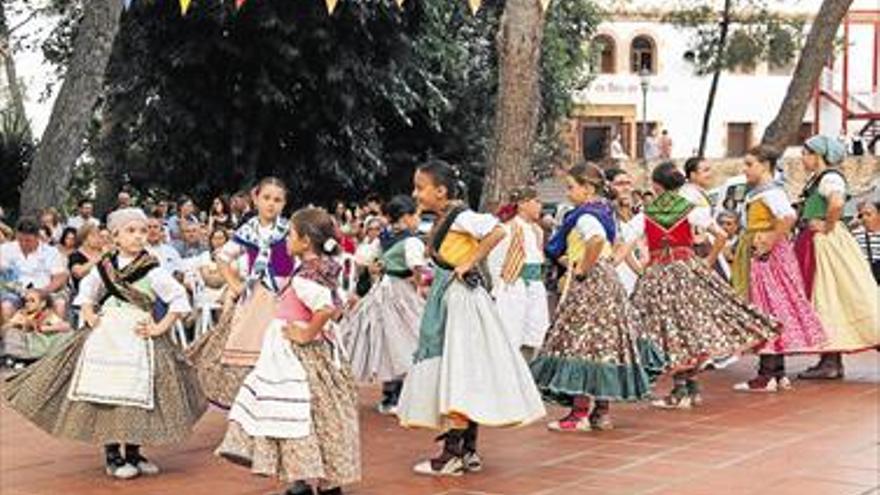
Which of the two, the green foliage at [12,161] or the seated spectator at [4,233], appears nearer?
the seated spectator at [4,233]

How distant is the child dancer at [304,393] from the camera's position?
623 cm

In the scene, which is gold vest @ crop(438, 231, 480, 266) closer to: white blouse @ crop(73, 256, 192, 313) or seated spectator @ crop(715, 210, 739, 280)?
white blouse @ crop(73, 256, 192, 313)

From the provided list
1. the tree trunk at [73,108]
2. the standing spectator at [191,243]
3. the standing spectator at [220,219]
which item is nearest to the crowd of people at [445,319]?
the standing spectator at [191,243]

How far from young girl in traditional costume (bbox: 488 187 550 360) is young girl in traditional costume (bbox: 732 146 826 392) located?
1574mm

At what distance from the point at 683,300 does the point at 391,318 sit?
6.27ft

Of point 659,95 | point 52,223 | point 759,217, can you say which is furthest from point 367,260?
point 659,95

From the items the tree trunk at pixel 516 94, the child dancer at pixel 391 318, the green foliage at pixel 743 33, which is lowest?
the child dancer at pixel 391 318

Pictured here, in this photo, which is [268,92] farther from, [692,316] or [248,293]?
[248,293]

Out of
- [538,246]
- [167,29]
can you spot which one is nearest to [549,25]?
[167,29]

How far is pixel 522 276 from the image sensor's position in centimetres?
1112

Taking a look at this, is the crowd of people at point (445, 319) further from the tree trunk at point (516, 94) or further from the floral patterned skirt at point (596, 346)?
the tree trunk at point (516, 94)

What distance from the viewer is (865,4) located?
1905 inches

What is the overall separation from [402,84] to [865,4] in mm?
31526

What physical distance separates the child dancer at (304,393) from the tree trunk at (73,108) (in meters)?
A: 10.0
